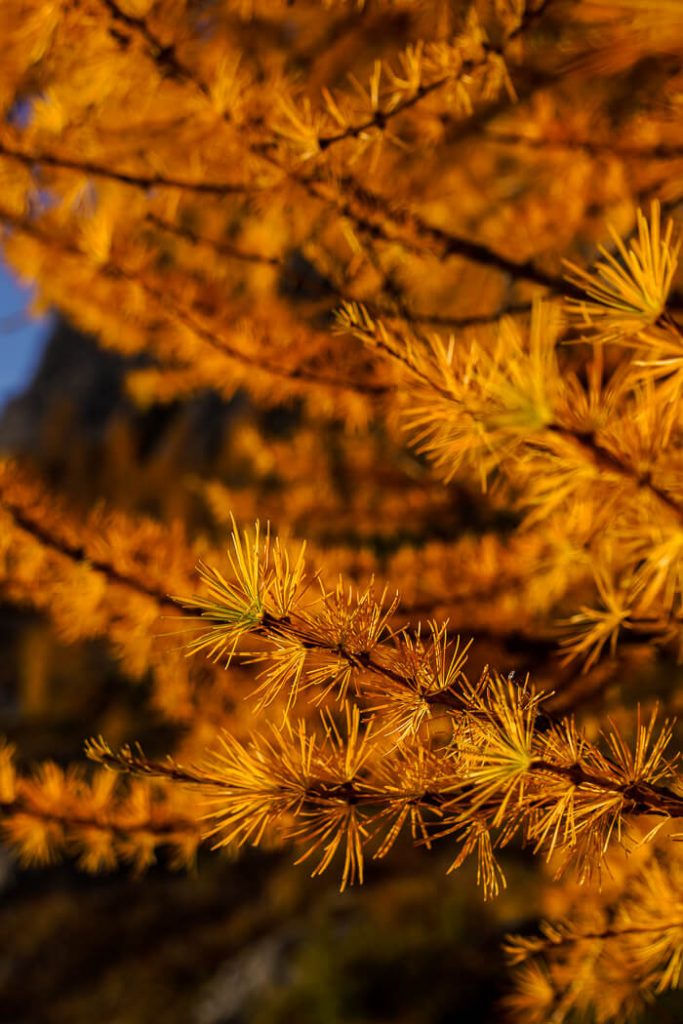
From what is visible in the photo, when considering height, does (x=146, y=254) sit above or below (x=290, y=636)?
above

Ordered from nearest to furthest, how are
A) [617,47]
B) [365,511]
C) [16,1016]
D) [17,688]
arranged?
[617,47]
[365,511]
[16,1016]
[17,688]

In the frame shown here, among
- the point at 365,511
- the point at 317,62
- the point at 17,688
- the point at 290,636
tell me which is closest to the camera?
the point at 290,636

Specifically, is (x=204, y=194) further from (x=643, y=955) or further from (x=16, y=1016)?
(x=16, y=1016)

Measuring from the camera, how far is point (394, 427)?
1484mm

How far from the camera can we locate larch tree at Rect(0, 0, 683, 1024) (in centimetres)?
61

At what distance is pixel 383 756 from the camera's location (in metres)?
0.66

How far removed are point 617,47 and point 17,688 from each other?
25705 millimetres

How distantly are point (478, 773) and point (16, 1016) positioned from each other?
383 inches

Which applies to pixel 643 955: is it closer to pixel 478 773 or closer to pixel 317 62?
pixel 478 773

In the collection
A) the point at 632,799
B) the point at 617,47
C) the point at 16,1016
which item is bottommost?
the point at 16,1016

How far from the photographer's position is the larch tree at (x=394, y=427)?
613 mm

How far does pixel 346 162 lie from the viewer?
104cm

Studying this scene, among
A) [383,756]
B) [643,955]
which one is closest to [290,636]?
[383,756]

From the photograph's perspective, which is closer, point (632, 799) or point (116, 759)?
point (632, 799)
